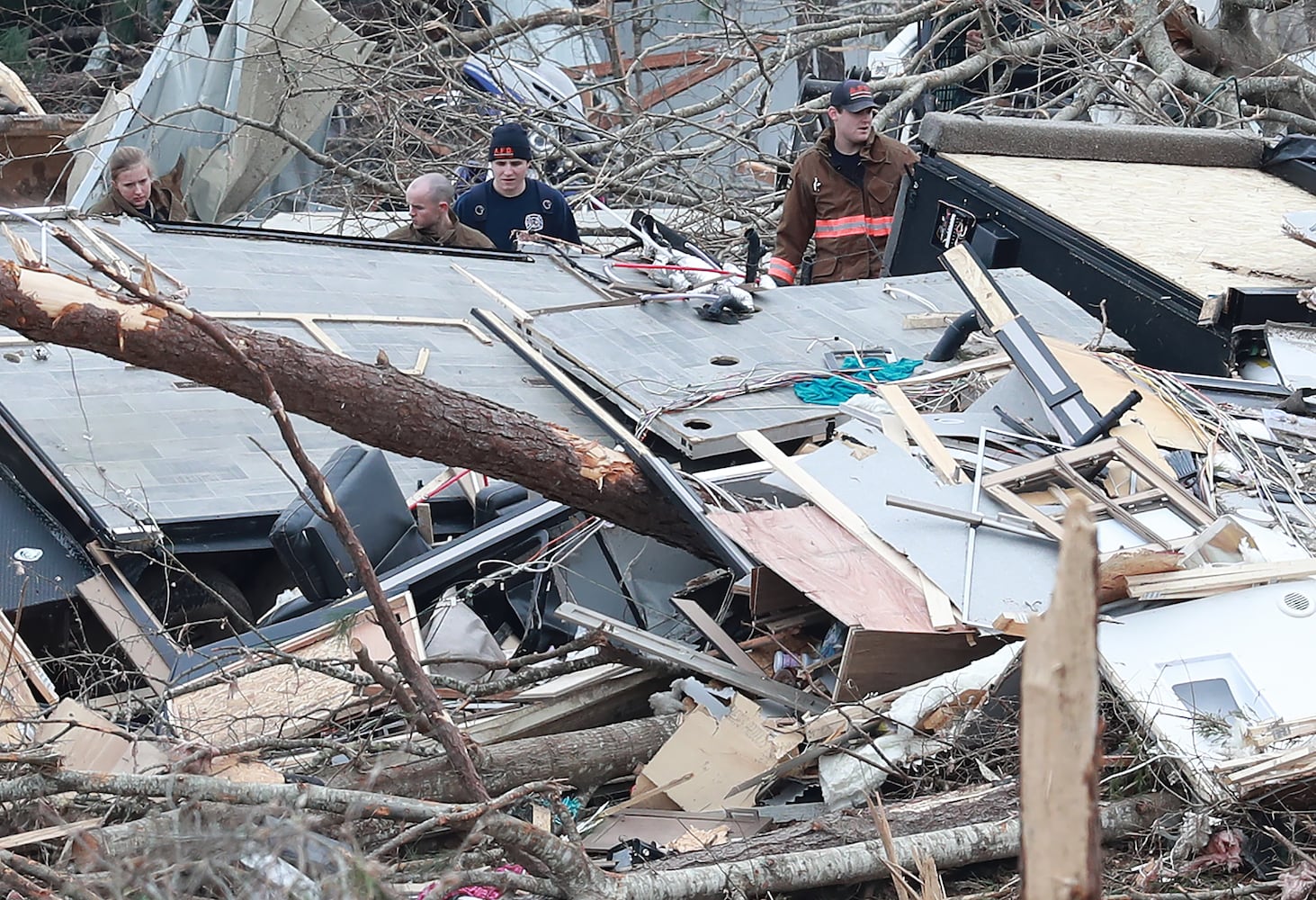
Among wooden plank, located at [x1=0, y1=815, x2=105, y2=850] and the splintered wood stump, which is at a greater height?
the splintered wood stump

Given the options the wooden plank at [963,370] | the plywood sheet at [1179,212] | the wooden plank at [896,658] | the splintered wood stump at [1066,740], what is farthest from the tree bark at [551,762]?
the plywood sheet at [1179,212]

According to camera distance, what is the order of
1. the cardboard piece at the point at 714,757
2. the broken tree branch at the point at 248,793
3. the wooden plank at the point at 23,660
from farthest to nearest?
the wooden plank at the point at 23,660
the cardboard piece at the point at 714,757
the broken tree branch at the point at 248,793

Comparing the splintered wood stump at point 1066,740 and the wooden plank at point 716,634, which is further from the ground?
the splintered wood stump at point 1066,740

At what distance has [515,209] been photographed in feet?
26.7

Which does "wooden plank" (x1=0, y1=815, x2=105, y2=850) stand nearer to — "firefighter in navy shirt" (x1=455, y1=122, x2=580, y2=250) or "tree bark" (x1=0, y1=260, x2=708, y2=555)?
"tree bark" (x1=0, y1=260, x2=708, y2=555)

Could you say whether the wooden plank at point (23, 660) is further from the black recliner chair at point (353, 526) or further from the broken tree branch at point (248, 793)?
the broken tree branch at point (248, 793)

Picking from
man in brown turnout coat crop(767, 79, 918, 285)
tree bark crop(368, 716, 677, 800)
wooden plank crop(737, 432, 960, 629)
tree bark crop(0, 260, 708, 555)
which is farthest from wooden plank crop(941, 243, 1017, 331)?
man in brown turnout coat crop(767, 79, 918, 285)

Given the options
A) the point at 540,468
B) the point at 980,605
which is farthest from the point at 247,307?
the point at 980,605

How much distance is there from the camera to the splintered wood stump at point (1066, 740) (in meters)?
1.16

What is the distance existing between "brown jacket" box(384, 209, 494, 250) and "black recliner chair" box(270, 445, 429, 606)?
322 cm

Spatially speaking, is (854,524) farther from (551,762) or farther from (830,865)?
(830,865)

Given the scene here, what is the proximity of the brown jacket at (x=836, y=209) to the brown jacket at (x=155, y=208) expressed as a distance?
3.54 meters

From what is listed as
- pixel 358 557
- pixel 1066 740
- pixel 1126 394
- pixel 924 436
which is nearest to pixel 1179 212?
pixel 1126 394

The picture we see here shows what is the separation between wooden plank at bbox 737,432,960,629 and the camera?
372 cm
